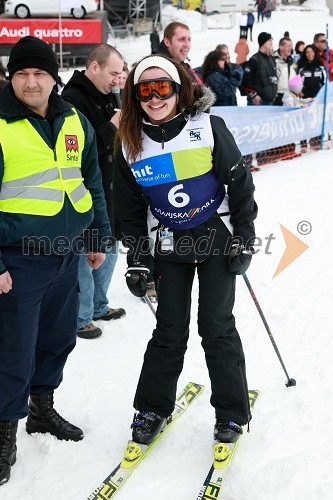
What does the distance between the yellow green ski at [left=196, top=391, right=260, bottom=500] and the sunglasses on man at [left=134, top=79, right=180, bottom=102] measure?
1808 millimetres

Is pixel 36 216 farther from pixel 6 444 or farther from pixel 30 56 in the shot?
pixel 6 444

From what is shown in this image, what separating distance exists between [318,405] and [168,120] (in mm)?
1922

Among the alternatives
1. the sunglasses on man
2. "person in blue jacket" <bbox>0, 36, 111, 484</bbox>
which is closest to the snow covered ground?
"person in blue jacket" <bbox>0, 36, 111, 484</bbox>

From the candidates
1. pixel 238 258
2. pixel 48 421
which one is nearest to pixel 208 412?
pixel 48 421

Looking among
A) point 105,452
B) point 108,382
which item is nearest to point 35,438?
point 105,452

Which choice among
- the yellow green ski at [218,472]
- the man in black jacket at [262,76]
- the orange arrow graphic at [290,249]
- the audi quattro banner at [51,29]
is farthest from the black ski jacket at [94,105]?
the audi quattro banner at [51,29]

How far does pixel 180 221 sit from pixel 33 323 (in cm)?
89

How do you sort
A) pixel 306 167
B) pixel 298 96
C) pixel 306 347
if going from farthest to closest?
pixel 298 96
pixel 306 167
pixel 306 347

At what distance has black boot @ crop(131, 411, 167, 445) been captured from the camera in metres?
3.12

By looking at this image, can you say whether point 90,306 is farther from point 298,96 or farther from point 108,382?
point 298,96

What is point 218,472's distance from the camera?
2.89 m

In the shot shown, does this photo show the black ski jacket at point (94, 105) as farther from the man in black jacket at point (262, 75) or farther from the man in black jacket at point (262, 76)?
the man in black jacket at point (262, 75)

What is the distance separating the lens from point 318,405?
343 centimetres

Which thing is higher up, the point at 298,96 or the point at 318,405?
the point at 298,96
